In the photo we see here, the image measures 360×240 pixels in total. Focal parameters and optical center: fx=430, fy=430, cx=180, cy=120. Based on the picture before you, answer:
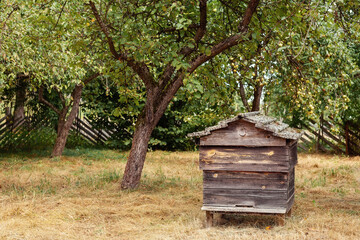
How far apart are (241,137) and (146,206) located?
2511mm

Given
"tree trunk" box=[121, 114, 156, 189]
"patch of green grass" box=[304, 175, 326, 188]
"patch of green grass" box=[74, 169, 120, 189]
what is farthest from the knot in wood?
"patch of green grass" box=[304, 175, 326, 188]

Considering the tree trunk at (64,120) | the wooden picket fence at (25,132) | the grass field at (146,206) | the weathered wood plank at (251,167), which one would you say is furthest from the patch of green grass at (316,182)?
the wooden picket fence at (25,132)

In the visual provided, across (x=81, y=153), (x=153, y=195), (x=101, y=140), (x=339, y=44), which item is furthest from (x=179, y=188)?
(x=101, y=140)

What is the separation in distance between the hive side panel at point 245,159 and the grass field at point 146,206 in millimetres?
896

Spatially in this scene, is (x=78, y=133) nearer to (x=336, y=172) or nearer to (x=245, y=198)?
(x=336, y=172)

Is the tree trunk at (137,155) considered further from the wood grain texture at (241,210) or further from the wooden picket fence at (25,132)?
the wooden picket fence at (25,132)

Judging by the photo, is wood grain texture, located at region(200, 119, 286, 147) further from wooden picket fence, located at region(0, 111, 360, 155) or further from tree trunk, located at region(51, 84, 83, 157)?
wooden picket fence, located at region(0, 111, 360, 155)

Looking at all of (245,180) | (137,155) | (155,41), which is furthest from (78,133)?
(245,180)

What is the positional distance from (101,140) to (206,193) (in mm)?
13735

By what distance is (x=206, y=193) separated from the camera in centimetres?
641

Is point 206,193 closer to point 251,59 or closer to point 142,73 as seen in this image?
point 142,73

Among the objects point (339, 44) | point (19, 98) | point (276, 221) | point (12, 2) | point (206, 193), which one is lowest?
point (276, 221)

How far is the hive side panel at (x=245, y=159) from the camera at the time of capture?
6137 millimetres

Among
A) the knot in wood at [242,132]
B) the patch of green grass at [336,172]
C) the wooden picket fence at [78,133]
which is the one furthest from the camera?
the wooden picket fence at [78,133]
